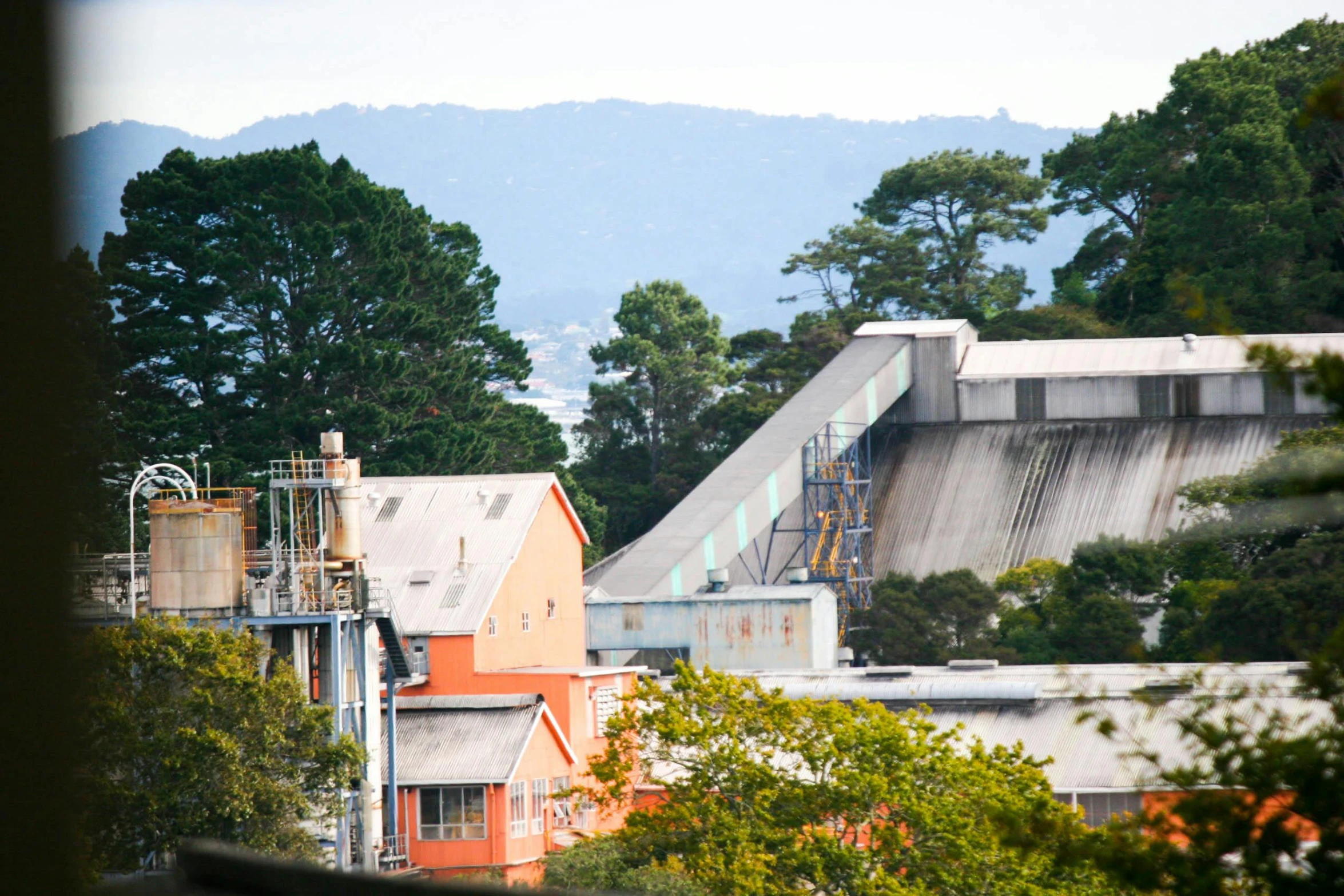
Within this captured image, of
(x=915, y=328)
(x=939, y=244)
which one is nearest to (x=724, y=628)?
(x=915, y=328)

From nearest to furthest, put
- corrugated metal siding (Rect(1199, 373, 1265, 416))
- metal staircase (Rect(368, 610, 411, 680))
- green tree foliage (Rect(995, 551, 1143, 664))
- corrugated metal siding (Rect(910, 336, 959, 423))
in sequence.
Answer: metal staircase (Rect(368, 610, 411, 680)) < green tree foliage (Rect(995, 551, 1143, 664)) < corrugated metal siding (Rect(1199, 373, 1265, 416)) < corrugated metal siding (Rect(910, 336, 959, 423))

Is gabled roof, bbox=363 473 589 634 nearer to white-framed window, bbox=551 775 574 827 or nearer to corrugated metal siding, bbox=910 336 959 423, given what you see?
white-framed window, bbox=551 775 574 827

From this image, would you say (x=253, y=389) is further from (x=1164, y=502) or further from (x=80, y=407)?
(x=80, y=407)

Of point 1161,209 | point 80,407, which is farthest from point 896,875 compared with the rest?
point 1161,209

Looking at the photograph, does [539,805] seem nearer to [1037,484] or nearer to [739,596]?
[739,596]

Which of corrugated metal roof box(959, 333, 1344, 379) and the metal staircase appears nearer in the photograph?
the metal staircase

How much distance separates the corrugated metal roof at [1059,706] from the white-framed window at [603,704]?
3074 millimetres

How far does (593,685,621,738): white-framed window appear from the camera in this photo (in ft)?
110


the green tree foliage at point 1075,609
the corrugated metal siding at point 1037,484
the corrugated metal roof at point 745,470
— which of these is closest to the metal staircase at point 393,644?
the corrugated metal roof at point 745,470

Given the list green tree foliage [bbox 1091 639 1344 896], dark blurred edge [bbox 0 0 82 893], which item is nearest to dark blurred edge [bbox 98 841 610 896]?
dark blurred edge [bbox 0 0 82 893]

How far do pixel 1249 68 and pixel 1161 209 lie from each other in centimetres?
578

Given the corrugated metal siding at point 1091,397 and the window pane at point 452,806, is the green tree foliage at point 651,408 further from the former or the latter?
the window pane at point 452,806

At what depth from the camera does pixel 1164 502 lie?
4884 cm

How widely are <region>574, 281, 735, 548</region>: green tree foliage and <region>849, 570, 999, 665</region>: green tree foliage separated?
21.8 meters
